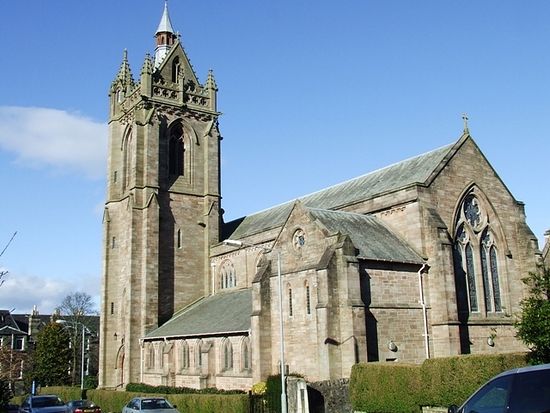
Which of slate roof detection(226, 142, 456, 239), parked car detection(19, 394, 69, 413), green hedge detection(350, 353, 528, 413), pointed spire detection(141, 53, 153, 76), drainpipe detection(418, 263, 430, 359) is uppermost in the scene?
pointed spire detection(141, 53, 153, 76)

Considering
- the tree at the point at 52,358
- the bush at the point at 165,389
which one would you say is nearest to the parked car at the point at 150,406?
the bush at the point at 165,389

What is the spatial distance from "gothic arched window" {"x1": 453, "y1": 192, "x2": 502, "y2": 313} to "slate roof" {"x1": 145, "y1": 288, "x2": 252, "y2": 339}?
12.2 metres

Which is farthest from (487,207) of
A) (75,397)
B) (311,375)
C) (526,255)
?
(75,397)

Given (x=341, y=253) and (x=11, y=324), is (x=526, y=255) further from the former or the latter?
(x=11, y=324)

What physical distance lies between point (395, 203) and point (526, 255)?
915cm

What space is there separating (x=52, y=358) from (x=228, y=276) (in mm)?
32440

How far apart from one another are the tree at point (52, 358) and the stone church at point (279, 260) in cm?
2453

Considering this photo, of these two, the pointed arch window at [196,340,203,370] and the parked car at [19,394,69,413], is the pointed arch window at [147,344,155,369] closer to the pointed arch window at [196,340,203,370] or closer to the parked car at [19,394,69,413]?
the pointed arch window at [196,340,203,370]

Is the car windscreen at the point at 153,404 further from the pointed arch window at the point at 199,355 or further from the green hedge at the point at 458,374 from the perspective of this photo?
the pointed arch window at the point at 199,355

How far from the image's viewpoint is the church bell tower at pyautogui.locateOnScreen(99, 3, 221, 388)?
48.1 meters

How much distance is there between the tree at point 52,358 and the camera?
7006 centimetres

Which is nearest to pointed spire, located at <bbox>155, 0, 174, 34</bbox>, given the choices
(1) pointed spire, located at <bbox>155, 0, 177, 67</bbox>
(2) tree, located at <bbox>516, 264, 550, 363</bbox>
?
(1) pointed spire, located at <bbox>155, 0, 177, 67</bbox>

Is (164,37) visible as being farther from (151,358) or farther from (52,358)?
(52,358)

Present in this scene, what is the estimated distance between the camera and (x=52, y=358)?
70.6m
